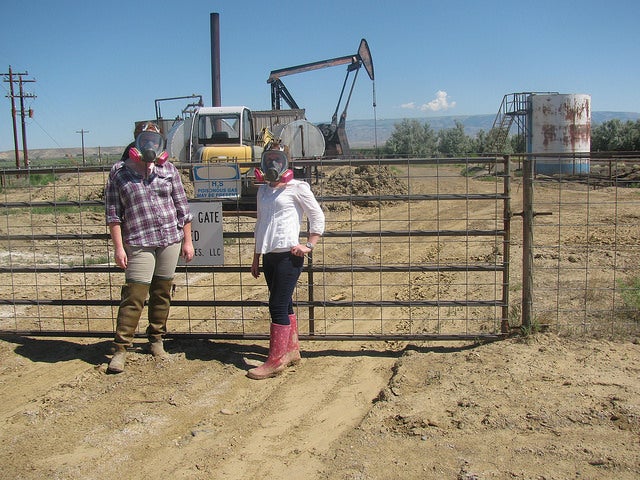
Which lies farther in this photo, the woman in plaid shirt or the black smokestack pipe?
the black smokestack pipe

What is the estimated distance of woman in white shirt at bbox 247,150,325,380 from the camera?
5234mm

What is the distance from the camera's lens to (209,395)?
5082 millimetres

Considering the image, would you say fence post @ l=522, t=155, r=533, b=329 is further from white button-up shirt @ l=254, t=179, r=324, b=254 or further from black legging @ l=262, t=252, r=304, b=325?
black legging @ l=262, t=252, r=304, b=325

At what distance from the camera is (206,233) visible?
6.15 m

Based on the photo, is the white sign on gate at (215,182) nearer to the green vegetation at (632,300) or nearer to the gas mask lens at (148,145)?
the gas mask lens at (148,145)

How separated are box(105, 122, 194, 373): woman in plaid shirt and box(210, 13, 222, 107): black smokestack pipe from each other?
2526 cm

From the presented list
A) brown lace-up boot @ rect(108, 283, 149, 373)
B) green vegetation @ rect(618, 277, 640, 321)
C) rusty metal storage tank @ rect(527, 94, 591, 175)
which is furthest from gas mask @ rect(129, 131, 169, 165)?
rusty metal storage tank @ rect(527, 94, 591, 175)

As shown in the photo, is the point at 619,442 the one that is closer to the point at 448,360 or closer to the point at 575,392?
the point at 575,392

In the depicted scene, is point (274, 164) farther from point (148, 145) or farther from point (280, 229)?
point (148, 145)

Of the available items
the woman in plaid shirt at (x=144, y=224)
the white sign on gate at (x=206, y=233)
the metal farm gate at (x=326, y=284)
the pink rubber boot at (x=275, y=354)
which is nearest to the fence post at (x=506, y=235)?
the metal farm gate at (x=326, y=284)

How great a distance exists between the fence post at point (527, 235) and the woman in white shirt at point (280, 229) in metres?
2.02

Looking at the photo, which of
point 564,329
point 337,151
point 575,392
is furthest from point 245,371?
point 337,151

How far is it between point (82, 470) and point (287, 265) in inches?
88.5

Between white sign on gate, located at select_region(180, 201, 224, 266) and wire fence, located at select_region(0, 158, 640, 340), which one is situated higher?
white sign on gate, located at select_region(180, 201, 224, 266)
